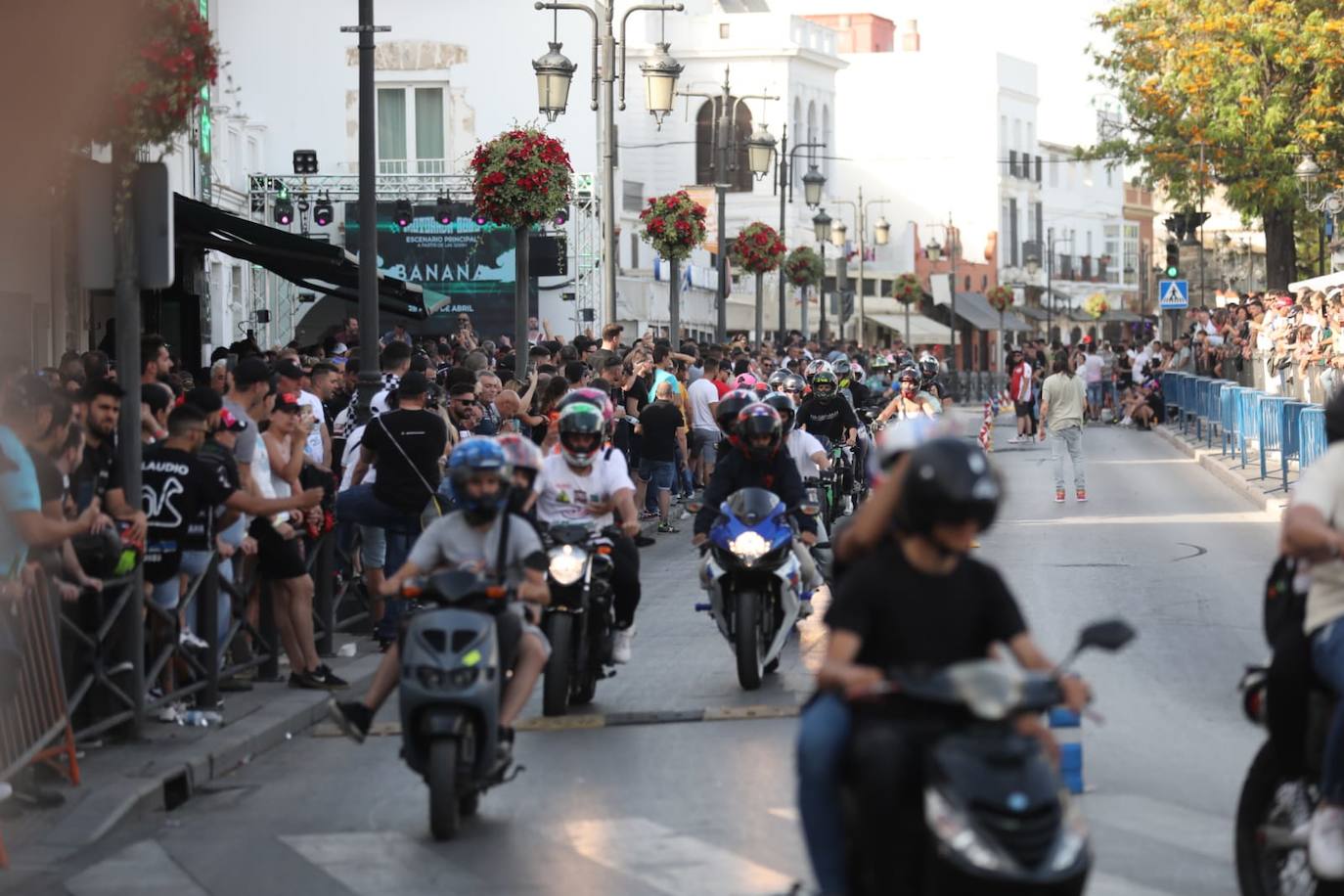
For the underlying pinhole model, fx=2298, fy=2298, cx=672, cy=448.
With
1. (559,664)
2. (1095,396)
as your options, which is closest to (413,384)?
(559,664)

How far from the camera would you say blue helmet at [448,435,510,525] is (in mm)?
9469

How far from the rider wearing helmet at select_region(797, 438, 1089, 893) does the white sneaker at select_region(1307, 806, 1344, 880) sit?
3.39 ft

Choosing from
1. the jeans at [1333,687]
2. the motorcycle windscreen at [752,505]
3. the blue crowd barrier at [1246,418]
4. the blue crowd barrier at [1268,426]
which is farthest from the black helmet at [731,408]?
the blue crowd barrier at [1246,418]

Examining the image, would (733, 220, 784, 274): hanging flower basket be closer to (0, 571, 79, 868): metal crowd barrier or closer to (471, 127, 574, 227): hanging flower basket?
(471, 127, 574, 227): hanging flower basket

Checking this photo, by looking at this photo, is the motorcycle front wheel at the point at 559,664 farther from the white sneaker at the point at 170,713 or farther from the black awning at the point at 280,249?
the black awning at the point at 280,249

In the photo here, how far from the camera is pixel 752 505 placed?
41.8ft

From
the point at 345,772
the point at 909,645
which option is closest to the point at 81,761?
the point at 345,772

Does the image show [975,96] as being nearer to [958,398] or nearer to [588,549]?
[958,398]

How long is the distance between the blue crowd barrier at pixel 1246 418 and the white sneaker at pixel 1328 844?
72.8 feet

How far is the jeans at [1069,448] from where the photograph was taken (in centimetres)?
2627

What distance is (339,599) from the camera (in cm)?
1455

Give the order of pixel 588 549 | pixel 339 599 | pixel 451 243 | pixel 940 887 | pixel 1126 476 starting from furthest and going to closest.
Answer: pixel 451 243
pixel 1126 476
pixel 339 599
pixel 588 549
pixel 940 887

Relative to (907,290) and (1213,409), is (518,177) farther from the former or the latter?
(907,290)

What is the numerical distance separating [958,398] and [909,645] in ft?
199
